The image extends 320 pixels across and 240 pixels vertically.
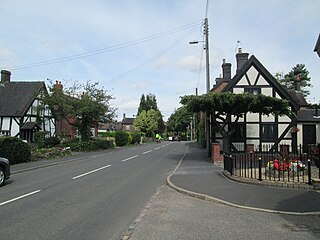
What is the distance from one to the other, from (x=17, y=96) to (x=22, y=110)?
3.38 metres

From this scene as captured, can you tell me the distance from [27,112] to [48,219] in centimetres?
3452

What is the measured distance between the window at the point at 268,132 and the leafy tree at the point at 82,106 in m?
16.3

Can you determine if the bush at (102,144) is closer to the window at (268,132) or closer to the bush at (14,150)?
the bush at (14,150)

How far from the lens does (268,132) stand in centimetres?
2419

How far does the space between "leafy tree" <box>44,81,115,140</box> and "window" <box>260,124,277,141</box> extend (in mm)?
16318

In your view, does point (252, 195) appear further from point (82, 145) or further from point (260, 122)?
point (82, 145)

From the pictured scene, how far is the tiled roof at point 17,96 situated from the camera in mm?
37047

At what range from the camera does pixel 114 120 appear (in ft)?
113

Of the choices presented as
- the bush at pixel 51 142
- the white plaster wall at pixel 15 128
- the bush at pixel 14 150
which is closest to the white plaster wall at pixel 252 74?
the bush at pixel 14 150

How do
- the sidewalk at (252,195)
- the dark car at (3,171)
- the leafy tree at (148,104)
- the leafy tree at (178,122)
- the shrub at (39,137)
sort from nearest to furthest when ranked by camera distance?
the sidewalk at (252,195) < the dark car at (3,171) < the shrub at (39,137) < the leafy tree at (148,104) < the leafy tree at (178,122)

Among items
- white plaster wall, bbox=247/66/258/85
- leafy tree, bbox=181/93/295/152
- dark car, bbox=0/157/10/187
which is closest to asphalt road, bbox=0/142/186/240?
dark car, bbox=0/157/10/187

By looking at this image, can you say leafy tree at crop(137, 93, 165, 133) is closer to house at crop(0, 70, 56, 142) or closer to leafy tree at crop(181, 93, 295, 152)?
house at crop(0, 70, 56, 142)

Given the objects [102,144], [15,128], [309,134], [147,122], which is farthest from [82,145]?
[147,122]

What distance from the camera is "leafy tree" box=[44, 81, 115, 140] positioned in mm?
30250
